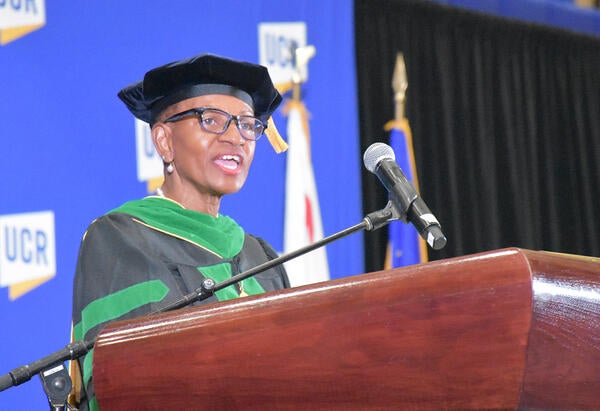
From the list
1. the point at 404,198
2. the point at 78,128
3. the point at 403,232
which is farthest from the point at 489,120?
the point at 404,198

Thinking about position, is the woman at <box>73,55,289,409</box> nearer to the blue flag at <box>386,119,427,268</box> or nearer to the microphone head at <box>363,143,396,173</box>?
the microphone head at <box>363,143,396,173</box>

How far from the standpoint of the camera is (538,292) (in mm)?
1160

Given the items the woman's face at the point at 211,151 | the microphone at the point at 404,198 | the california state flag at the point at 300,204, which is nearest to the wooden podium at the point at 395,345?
the microphone at the point at 404,198

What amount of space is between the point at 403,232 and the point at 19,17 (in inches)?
108

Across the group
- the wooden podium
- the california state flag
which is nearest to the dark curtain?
the california state flag

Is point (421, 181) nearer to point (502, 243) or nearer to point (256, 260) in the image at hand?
point (502, 243)

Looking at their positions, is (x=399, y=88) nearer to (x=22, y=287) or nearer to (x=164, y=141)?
(x=22, y=287)

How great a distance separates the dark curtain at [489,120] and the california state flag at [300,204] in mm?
744

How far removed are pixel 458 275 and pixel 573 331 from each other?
15 centimetres

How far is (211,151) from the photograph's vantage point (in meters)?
2.61

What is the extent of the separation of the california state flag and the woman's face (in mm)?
2429

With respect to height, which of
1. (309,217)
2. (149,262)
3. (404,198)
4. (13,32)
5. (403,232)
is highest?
(13,32)

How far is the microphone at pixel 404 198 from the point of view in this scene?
67.0 inches

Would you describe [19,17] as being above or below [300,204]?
above
